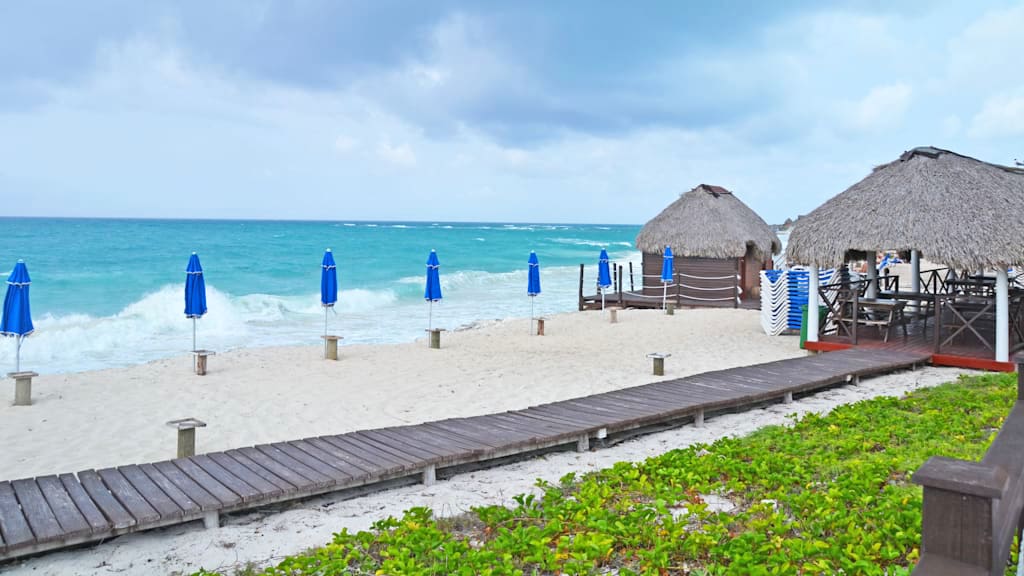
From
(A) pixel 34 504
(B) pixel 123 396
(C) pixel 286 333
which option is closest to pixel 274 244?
(C) pixel 286 333

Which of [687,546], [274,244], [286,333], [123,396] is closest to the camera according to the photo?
[687,546]

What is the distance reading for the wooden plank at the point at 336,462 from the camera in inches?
193

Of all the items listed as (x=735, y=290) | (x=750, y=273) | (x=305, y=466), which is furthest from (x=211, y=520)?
(x=750, y=273)

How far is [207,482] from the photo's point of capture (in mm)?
4758

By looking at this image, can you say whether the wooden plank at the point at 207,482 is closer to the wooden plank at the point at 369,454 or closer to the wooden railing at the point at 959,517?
the wooden plank at the point at 369,454

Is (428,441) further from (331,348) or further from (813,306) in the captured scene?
(813,306)

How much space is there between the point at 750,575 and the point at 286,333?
608 inches

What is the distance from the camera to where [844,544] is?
3568mm

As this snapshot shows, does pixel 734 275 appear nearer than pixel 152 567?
No

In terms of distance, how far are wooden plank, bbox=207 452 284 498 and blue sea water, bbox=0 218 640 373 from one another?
29.6 feet

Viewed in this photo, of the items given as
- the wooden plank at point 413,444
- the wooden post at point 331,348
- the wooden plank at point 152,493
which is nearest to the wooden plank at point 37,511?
the wooden plank at point 152,493

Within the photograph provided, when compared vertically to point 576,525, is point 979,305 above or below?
above

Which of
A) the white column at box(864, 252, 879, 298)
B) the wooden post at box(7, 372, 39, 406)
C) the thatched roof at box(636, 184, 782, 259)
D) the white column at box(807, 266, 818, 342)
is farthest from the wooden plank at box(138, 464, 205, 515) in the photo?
the thatched roof at box(636, 184, 782, 259)

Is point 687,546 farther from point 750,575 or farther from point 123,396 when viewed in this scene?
point 123,396
